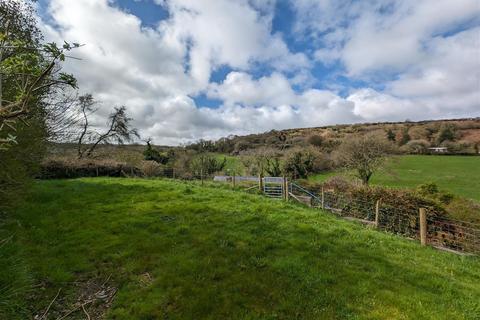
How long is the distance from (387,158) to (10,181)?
27888mm

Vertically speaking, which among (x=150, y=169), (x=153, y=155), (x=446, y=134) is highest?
A: (x=446, y=134)

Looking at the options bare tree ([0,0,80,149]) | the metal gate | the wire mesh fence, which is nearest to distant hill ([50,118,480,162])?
the metal gate

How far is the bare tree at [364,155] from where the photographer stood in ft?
86.5

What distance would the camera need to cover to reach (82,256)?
7164 mm

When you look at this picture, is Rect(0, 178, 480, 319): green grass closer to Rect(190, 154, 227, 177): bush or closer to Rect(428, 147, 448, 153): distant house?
Rect(190, 154, 227, 177): bush

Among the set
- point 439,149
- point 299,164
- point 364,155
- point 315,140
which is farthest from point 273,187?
point 439,149

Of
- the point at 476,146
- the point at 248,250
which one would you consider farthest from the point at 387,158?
the point at 476,146

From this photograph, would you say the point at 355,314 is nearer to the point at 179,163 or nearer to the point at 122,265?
the point at 122,265

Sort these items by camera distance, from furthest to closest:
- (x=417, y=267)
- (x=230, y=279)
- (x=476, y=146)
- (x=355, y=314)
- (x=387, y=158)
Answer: (x=476, y=146) < (x=387, y=158) < (x=417, y=267) < (x=230, y=279) < (x=355, y=314)

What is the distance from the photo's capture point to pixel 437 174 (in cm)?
3931

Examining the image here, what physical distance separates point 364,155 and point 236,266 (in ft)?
76.5

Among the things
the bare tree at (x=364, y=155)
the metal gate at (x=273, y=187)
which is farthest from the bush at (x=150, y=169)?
the bare tree at (x=364, y=155)

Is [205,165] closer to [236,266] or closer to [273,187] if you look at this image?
[273,187]

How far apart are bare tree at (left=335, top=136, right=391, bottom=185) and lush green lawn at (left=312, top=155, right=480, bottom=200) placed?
175 centimetres
